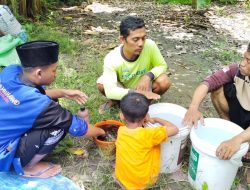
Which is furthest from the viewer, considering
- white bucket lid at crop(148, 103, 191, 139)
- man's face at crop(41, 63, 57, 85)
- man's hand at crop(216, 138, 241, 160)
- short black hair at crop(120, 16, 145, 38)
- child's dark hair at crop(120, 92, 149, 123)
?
short black hair at crop(120, 16, 145, 38)

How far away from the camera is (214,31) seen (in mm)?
5852

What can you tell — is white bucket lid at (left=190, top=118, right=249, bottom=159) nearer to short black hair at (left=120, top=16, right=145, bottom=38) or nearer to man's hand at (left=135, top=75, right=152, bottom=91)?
man's hand at (left=135, top=75, right=152, bottom=91)

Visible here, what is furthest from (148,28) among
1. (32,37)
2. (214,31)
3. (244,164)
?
(244,164)

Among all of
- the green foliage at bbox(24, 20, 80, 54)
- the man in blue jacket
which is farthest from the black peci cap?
the green foliage at bbox(24, 20, 80, 54)

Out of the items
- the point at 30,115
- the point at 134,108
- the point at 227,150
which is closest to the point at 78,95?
the point at 30,115

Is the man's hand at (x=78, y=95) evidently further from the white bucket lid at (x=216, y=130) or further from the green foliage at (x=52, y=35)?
the green foliage at (x=52, y=35)

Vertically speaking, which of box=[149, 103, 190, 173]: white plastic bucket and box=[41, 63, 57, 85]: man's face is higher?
box=[41, 63, 57, 85]: man's face

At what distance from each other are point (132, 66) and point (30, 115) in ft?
3.96

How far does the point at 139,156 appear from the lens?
238 cm

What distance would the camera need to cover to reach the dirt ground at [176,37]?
4083 millimetres

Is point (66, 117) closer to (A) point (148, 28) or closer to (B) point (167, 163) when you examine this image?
(B) point (167, 163)

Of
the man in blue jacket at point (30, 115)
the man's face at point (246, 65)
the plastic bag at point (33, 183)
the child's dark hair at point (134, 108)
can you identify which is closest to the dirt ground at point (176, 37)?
the plastic bag at point (33, 183)

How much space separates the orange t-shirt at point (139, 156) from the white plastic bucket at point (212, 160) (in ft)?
0.84

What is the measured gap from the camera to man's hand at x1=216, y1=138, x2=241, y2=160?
86.7 inches
